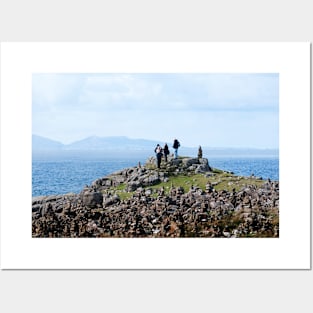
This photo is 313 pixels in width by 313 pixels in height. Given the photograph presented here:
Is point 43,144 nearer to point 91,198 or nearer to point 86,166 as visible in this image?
point 86,166

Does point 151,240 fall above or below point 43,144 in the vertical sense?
below

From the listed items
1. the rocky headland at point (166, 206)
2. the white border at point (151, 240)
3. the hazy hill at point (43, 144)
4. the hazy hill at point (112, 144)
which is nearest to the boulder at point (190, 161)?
the rocky headland at point (166, 206)

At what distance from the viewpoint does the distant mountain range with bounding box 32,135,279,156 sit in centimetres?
1069

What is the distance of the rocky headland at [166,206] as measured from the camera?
35.1 ft

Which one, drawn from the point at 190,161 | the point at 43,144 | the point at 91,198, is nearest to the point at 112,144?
the point at 91,198

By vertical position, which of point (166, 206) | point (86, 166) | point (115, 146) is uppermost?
point (115, 146)

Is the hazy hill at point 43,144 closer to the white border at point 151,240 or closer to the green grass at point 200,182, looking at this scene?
the white border at point 151,240

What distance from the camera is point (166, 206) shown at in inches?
424

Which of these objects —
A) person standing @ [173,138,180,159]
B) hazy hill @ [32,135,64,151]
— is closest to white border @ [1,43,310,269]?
hazy hill @ [32,135,64,151]

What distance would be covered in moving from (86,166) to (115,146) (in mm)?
492

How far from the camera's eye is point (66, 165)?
35.6ft
